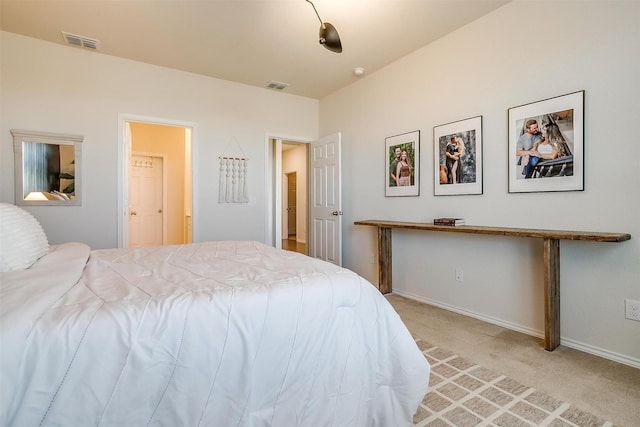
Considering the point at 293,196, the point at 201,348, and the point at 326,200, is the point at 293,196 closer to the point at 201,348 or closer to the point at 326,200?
the point at 326,200

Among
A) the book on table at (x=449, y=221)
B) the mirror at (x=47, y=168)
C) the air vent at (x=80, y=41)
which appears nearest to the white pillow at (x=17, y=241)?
the mirror at (x=47, y=168)

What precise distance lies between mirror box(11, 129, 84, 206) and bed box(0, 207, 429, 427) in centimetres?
225

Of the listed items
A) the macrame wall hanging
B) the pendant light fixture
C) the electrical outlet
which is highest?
the pendant light fixture

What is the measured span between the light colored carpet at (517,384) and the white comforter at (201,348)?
0.44m

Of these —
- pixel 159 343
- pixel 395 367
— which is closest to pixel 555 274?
pixel 395 367

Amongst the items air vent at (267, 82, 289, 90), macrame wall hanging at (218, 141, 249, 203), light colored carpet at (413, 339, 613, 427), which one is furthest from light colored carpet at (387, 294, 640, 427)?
air vent at (267, 82, 289, 90)

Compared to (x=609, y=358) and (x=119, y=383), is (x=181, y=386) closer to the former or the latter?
(x=119, y=383)

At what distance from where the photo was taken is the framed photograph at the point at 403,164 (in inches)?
139

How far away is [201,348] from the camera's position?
1040 mm

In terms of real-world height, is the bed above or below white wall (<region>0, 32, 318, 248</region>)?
below

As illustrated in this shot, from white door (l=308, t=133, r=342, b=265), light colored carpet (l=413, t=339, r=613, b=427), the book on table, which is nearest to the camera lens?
light colored carpet (l=413, t=339, r=613, b=427)

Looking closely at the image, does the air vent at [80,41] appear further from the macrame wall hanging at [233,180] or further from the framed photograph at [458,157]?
the framed photograph at [458,157]

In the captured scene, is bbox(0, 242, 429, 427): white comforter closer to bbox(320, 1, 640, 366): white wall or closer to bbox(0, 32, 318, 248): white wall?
bbox(320, 1, 640, 366): white wall

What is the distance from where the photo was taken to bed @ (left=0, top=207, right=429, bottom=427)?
867mm
